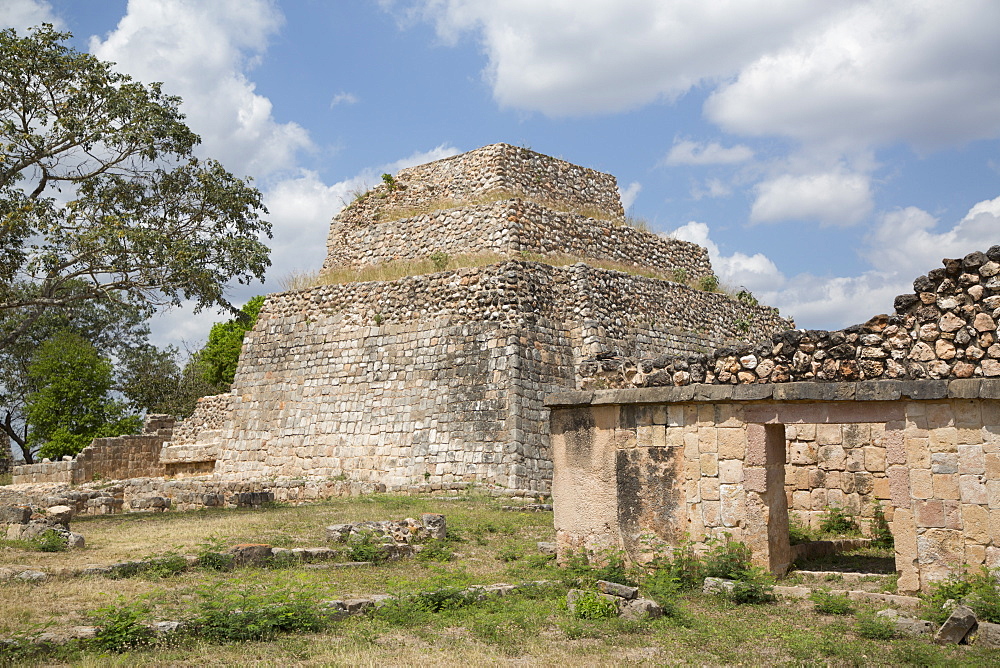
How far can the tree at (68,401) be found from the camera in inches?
1344

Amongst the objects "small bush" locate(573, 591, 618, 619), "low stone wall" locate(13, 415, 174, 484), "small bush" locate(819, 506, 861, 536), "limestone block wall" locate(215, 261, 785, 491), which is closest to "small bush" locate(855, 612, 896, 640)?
"small bush" locate(573, 591, 618, 619)

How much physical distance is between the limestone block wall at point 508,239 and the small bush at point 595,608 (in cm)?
1413

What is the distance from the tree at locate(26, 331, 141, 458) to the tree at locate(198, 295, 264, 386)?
4.15 metres

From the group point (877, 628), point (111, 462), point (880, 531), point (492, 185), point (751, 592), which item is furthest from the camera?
point (111, 462)

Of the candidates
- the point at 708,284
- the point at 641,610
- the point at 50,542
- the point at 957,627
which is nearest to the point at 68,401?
the point at 708,284

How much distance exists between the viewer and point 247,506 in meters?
16.5

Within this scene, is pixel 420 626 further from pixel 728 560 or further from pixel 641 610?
pixel 728 560

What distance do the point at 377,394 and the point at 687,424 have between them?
12.4 meters

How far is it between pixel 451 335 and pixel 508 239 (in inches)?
124

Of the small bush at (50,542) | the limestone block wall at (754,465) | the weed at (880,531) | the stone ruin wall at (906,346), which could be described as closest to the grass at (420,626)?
the small bush at (50,542)

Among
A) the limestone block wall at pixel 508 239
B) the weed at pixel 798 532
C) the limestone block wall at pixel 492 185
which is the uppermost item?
the limestone block wall at pixel 492 185

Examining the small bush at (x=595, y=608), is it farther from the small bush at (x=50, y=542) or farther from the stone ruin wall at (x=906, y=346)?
the small bush at (x=50, y=542)

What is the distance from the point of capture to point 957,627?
6.57 metres

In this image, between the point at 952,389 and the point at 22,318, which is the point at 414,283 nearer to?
the point at 22,318
